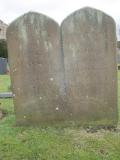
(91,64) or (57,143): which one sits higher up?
(91,64)

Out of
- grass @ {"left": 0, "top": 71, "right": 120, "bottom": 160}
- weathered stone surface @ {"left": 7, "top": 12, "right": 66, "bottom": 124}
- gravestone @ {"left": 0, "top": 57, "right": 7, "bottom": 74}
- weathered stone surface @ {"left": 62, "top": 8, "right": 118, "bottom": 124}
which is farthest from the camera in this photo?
gravestone @ {"left": 0, "top": 57, "right": 7, "bottom": 74}

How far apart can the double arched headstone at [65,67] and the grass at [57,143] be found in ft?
1.10

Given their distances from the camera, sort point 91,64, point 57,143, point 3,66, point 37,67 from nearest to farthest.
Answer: point 57,143 < point 91,64 < point 37,67 < point 3,66

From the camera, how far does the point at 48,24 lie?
20.4ft

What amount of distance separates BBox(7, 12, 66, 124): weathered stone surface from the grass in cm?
34

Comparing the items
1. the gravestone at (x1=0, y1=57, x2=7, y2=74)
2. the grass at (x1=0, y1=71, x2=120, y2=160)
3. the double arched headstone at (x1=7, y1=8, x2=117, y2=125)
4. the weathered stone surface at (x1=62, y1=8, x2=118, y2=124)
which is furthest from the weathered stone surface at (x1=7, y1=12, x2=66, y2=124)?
the gravestone at (x1=0, y1=57, x2=7, y2=74)

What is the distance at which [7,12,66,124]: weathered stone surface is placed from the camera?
625 cm

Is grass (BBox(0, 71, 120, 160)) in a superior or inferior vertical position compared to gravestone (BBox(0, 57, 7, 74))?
inferior

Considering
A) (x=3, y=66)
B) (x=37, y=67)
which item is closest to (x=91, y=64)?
(x=37, y=67)

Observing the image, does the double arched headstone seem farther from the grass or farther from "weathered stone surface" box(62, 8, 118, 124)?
the grass

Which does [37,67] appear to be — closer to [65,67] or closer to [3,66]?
[65,67]

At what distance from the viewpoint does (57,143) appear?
5.29 metres

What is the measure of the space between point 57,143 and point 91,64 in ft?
4.98

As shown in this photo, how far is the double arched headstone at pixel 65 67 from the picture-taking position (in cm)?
617
